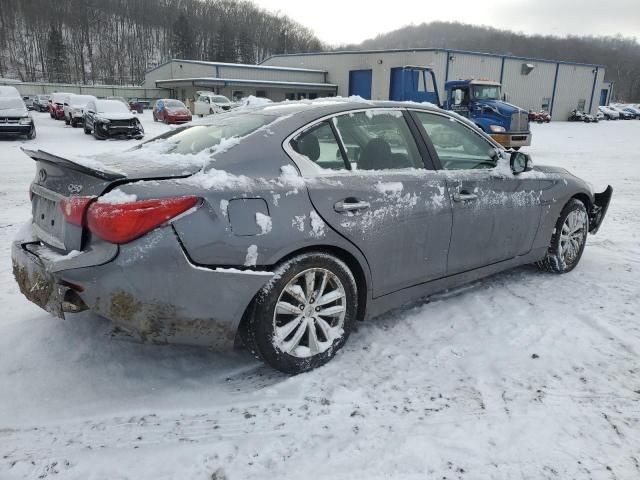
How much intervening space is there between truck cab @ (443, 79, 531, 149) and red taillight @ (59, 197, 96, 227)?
16.3 m

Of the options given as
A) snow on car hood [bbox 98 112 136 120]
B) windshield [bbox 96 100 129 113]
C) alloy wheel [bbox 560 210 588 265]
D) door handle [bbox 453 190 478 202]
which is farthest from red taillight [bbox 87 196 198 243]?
windshield [bbox 96 100 129 113]

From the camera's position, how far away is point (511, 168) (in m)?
4.04

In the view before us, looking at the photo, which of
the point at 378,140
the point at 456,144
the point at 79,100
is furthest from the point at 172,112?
the point at 378,140

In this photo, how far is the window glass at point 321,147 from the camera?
3.02m

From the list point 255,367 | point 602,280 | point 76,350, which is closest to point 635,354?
point 602,280

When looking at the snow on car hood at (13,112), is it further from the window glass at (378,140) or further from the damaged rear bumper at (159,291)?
the window glass at (378,140)

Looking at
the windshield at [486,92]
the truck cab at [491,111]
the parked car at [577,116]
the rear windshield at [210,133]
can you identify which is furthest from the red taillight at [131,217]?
the parked car at [577,116]

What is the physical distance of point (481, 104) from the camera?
1875 centimetres

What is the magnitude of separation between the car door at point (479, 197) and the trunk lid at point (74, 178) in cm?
188

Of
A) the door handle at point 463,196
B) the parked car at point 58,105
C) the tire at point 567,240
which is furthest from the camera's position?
the parked car at point 58,105

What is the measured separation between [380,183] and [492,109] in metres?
16.8

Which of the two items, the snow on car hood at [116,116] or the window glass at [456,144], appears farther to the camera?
the snow on car hood at [116,116]

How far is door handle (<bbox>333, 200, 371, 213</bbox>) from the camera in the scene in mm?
2953

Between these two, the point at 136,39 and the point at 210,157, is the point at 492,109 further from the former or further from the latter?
the point at 136,39
